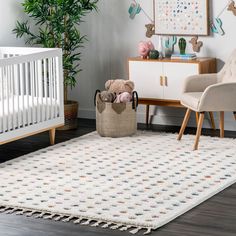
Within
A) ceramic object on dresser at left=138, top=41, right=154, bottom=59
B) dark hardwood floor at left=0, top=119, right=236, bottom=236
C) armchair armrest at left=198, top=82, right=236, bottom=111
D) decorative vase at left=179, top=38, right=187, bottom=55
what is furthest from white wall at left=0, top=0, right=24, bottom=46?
dark hardwood floor at left=0, top=119, right=236, bottom=236

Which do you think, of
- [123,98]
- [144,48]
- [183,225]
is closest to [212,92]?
[123,98]

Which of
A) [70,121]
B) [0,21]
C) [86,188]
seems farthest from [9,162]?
[0,21]

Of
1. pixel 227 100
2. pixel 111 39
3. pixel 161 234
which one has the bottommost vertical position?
pixel 161 234

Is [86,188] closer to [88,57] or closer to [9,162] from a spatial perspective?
[9,162]

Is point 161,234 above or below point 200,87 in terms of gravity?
below

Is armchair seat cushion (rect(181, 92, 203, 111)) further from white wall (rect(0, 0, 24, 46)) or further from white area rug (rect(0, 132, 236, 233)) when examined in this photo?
white wall (rect(0, 0, 24, 46))

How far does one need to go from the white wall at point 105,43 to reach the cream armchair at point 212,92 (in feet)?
1.35

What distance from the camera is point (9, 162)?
5.37m

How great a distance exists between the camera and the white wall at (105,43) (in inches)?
265

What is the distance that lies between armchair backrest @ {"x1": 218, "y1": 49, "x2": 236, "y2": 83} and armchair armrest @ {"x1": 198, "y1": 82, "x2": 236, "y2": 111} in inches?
10.4

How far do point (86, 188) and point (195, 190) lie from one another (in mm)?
670

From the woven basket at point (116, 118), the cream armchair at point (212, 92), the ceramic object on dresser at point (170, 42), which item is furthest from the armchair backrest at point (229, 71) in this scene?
the woven basket at point (116, 118)

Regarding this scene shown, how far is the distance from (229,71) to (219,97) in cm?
44

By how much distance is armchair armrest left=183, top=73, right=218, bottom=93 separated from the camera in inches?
238
